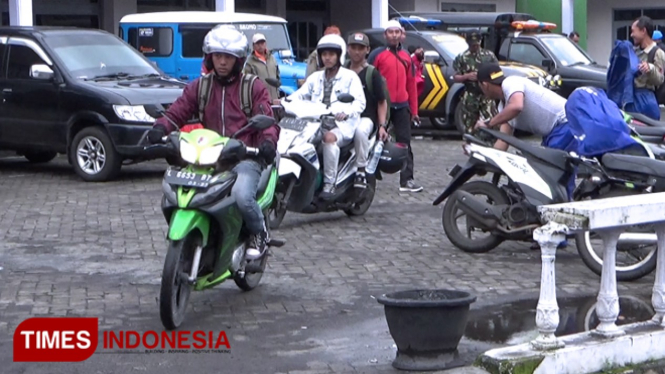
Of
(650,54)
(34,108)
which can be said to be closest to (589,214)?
(650,54)

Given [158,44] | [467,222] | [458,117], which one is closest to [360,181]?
[467,222]

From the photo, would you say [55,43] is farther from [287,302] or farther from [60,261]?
[287,302]

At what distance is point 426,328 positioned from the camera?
6.23 metres

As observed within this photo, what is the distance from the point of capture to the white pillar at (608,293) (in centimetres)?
631

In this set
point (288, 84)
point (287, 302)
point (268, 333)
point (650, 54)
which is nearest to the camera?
point (268, 333)

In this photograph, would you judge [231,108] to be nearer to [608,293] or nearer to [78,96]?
[608,293]

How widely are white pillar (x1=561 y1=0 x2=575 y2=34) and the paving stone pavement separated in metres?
19.0

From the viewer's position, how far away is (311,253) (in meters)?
9.83

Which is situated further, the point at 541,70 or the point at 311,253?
the point at 541,70

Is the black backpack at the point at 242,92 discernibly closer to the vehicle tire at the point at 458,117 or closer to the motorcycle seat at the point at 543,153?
the motorcycle seat at the point at 543,153

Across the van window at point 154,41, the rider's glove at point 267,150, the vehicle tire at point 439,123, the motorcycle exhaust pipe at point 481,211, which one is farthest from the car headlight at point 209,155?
the vehicle tire at point 439,123

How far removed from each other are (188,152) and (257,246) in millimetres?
1010

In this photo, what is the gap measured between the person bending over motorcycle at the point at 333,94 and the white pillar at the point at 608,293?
15.6 ft

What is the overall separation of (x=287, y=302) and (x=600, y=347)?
2510mm
